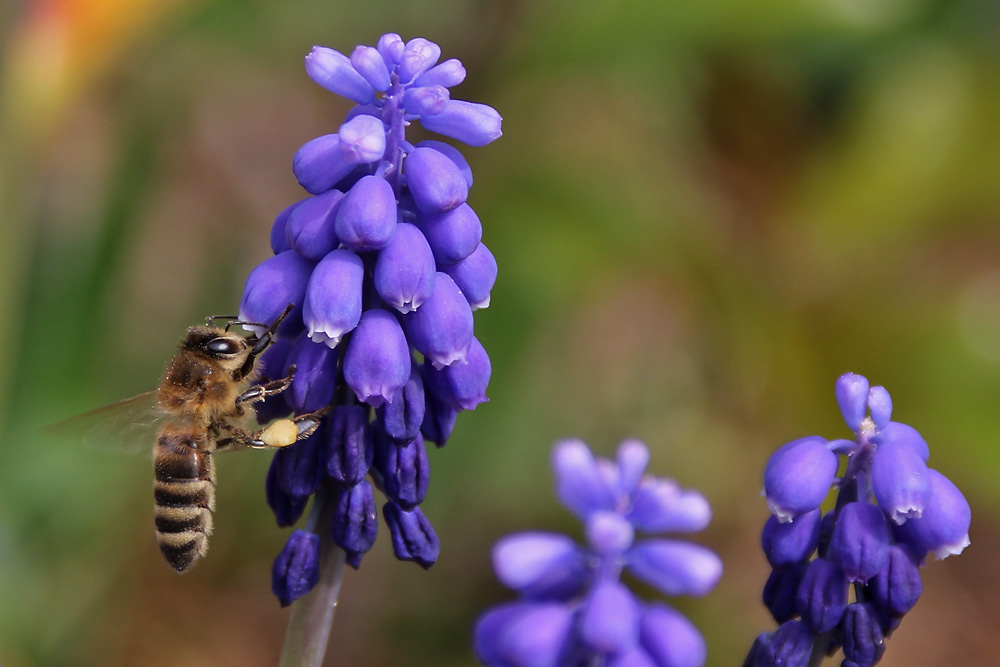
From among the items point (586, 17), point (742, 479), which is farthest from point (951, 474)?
point (586, 17)

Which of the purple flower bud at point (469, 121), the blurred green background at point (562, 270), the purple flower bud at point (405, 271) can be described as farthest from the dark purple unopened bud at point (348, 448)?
the blurred green background at point (562, 270)

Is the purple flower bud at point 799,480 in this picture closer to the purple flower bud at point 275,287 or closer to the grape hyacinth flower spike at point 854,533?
the grape hyacinth flower spike at point 854,533

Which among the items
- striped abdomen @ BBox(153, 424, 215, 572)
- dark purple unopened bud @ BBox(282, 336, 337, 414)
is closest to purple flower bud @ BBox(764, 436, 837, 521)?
dark purple unopened bud @ BBox(282, 336, 337, 414)

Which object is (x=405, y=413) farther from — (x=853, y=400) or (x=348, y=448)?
(x=853, y=400)

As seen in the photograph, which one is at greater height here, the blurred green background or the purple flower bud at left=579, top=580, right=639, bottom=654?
the blurred green background

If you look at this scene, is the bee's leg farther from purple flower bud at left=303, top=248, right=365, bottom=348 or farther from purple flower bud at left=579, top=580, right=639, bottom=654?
purple flower bud at left=579, top=580, right=639, bottom=654

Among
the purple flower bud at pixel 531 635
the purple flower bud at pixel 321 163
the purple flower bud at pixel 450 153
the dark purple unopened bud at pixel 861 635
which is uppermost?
the purple flower bud at pixel 450 153

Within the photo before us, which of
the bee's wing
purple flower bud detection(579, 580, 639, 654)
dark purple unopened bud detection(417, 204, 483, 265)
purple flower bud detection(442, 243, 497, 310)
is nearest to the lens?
purple flower bud detection(579, 580, 639, 654)
